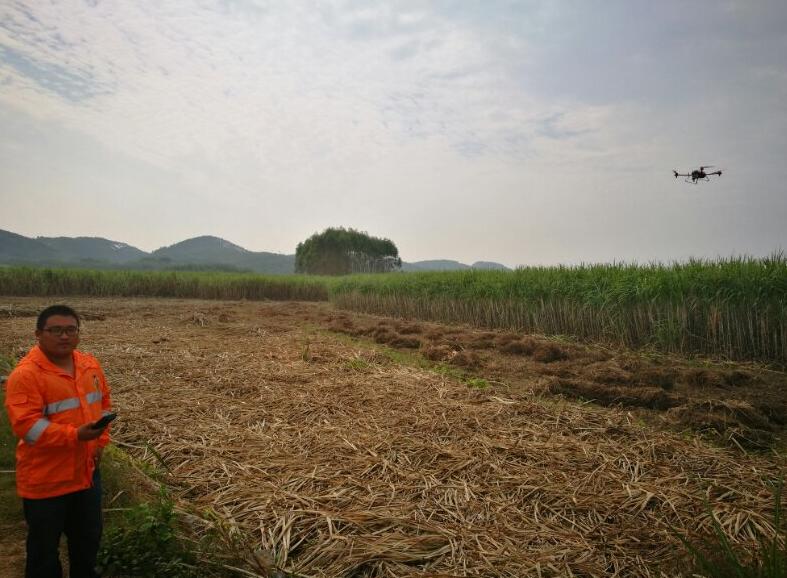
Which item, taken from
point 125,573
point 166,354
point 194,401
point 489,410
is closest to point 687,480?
point 489,410

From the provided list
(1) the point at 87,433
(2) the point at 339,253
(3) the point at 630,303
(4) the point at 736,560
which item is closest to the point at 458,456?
(4) the point at 736,560

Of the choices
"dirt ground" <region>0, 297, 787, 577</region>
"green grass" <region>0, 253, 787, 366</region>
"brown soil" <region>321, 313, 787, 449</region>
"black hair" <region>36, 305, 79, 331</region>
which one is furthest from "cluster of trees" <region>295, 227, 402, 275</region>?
"black hair" <region>36, 305, 79, 331</region>

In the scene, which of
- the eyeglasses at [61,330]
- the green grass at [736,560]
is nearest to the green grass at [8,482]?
the eyeglasses at [61,330]

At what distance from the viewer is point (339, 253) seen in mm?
62156

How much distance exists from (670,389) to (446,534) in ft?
18.0

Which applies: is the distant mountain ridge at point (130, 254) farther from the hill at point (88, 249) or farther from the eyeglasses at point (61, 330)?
the eyeglasses at point (61, 330)

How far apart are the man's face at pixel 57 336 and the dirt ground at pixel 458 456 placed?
4.44 feet

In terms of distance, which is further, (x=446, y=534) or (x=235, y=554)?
(x=446, y=534)

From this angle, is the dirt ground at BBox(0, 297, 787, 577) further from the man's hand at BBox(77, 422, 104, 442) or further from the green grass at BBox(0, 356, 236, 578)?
the man's hand at BBox(77, 422, 104, 442)

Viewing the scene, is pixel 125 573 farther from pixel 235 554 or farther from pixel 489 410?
pixel 489 410

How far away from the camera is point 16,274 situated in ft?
80.7

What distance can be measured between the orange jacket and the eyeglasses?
146mm

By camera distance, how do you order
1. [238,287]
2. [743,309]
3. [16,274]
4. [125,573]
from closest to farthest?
[125,573]
[743,309]
[16,274]
[238,287]

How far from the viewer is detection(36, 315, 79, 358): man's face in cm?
244
